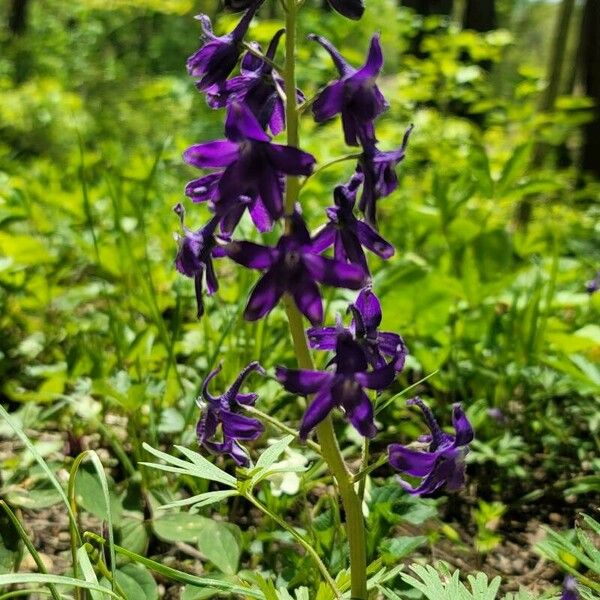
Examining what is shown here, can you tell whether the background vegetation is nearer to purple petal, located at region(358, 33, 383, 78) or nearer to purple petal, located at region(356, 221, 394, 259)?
purple petal, located at region(356, 221, 394, 259)

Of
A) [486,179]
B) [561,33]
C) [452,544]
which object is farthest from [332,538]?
[561,33]

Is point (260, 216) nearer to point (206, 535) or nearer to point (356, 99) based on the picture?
point (356, 99)

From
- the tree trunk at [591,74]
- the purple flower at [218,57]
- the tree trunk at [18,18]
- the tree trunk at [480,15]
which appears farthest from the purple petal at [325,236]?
the tree trunk at [18,18]

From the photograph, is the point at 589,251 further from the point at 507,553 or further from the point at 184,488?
the point at 184,488

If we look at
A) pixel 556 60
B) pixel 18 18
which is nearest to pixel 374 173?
pixel 556 60

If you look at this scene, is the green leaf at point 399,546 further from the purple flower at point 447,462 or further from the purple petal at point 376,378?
the purple petal at point 376,378
